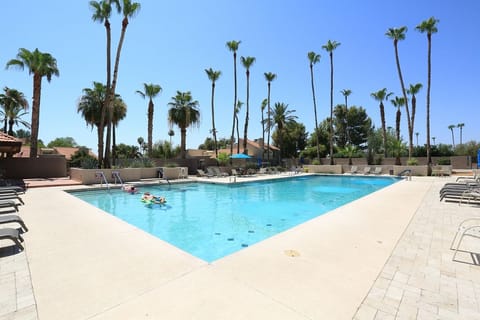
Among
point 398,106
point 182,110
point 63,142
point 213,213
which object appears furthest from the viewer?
point 63,142

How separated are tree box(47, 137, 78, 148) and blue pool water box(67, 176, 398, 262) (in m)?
58.4

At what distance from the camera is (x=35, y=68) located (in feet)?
56.4

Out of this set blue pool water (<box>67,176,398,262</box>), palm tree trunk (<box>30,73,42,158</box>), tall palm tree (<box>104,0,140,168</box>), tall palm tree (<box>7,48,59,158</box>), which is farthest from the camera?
palm tree trunk (<box>30,73,42,158</box>)

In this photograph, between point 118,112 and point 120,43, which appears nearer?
point 120,43

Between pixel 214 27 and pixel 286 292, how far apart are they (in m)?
17.2

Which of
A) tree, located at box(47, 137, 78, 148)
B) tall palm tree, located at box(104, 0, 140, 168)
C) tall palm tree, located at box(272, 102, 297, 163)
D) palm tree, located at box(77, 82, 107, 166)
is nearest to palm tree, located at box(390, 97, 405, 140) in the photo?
tall palm tree, located at box(272, 102, 297, 163)

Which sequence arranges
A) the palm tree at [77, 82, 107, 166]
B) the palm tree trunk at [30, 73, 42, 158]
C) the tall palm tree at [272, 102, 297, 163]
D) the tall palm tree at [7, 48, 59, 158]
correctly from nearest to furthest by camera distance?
the tall palm tree at [7, 48, 59, 158] < the palm tree trunk at [30, 73, 42, 158] < the palm tree at [77, 82, 107, 166] < the tall palm tree at [272, 102, 297, 163]

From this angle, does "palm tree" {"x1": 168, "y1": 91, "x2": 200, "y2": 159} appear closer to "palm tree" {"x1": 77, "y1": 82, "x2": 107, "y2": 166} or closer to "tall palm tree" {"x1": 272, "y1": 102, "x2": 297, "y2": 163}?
"palm tree" {"x1": 77, "y1": 82, "x2": 107, "y2": 166}

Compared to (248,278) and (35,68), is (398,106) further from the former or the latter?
(35,68)

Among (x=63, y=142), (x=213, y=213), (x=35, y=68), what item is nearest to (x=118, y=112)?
(x=35, y=68)

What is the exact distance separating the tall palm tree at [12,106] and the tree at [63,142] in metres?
32.5

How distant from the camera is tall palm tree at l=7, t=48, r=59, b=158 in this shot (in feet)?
55.8

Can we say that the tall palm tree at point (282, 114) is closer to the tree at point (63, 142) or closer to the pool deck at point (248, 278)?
the pool deck at point (248, 278)

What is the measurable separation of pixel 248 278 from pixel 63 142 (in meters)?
75.1
